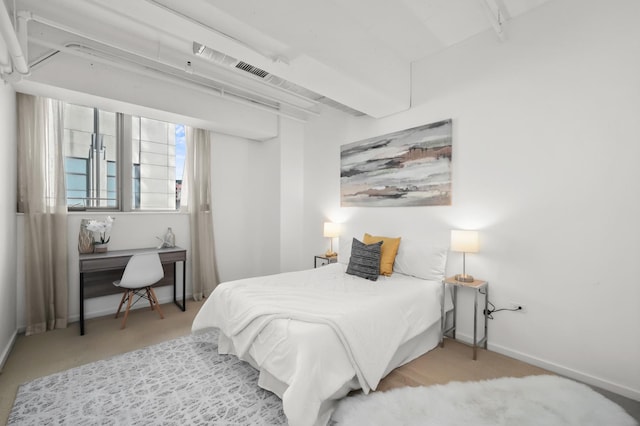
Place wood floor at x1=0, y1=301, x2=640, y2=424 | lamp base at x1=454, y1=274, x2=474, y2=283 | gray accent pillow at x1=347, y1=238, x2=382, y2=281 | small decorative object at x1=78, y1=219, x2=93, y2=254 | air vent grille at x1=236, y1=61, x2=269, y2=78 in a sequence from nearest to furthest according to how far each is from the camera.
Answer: wood floor at x1=0, y1=301, x2=640, y2=424
lamp base at x1=454, y1=274, x2=474, y2=283
air vent grille at x1=236, y1=61, x2=269, y2=78
gray accent pillow at x1=347, y1=238, x2=382, y2=281
small decorative object at x1=78, y1=219, x2=93, y2=254

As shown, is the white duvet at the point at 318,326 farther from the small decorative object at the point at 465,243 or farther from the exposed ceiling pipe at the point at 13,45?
the exposed ceiling pipe at the point at 13,45

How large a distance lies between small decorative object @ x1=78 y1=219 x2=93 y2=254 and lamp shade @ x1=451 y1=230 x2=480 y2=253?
408 centimetres

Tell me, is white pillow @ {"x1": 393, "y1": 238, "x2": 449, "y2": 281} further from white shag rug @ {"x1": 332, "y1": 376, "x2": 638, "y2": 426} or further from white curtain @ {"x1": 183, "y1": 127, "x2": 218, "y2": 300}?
white curtain @ {"x1": 183, "y1": 127, "x2": 218, "y2": 300}

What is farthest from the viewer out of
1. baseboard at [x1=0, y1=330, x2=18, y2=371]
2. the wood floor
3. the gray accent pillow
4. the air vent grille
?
the gray accent pillow

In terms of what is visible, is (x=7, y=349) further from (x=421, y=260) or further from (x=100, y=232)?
(x=421, y=260)

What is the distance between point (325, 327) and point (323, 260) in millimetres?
2609

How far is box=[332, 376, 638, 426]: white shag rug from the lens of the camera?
1.71 metres

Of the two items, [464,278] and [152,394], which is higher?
[464,278]

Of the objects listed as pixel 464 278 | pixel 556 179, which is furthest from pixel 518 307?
pixel 556 179

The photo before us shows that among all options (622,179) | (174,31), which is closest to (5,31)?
(174,31)

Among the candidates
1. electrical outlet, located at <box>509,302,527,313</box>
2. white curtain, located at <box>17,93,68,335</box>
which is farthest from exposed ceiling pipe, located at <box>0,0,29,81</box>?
electrical outlet, located at <box>509,302,527,313</box>

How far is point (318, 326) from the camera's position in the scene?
181 cm

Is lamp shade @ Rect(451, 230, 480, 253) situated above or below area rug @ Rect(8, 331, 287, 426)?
above

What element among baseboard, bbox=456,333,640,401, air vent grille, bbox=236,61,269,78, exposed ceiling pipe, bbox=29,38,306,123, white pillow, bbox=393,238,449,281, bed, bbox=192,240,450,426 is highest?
air vent grille, bbox=236,61,269,78
